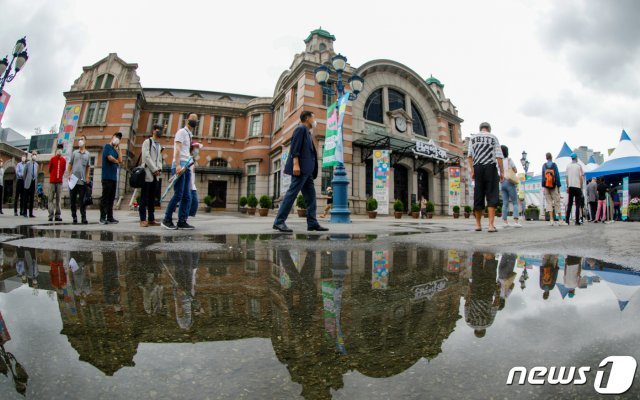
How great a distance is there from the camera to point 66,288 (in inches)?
Result: 53.3

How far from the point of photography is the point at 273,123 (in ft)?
76.3

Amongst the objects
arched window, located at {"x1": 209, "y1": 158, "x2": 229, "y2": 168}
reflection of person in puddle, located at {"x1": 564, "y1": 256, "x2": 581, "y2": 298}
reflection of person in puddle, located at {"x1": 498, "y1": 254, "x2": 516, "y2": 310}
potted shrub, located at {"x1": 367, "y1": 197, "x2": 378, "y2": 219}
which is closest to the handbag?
reflection of person in puddle, located at {"x1": 498, "y1": 254, "x2": 516, "y2": 310}

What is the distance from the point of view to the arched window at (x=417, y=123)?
23250mm

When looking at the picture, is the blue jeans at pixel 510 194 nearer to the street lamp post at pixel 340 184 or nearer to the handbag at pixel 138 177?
the street lamp post at pixel 340 184

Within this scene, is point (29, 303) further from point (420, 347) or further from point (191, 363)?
point (420, 347)

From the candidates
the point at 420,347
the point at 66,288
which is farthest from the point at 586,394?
the point at 66,288

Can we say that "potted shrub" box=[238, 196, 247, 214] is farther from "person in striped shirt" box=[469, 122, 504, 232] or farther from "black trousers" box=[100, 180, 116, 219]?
"person in striped shirt" box=[469, 122, 504, 232]

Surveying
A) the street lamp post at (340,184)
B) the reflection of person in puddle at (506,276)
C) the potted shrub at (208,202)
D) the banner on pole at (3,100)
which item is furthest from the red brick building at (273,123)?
the reflection of person in puddle at (506,276)

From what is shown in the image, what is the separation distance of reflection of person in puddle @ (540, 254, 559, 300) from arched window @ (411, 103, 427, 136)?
72.4 feet

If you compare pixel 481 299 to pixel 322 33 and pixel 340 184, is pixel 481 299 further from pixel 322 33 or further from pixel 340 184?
pixel 322 33

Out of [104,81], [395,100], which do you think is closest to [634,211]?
[395,100]

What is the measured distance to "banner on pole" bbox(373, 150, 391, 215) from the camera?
17984mm

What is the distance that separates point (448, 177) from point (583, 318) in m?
23.7

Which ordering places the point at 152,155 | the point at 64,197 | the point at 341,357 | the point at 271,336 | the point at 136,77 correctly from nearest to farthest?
the point at 341,357 → the point at 271,336 → the point at 152,155 → the point at 64,197 → the point at 136,77
